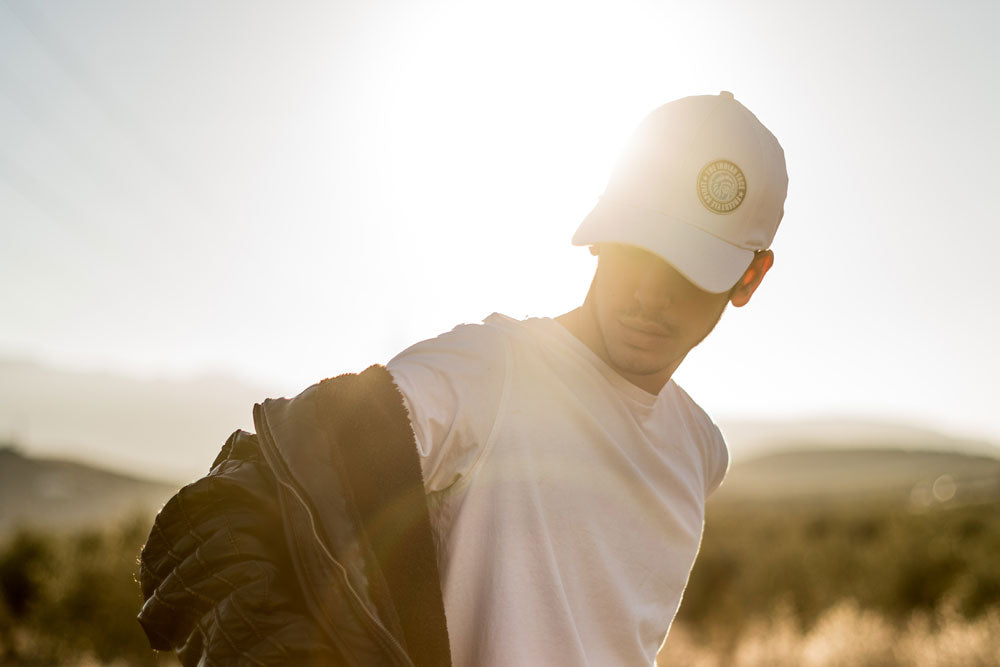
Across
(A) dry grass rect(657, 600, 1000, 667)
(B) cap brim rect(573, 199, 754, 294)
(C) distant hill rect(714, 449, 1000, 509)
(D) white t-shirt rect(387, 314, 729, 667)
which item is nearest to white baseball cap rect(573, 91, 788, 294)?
(B) cap brim rect(573, 199, 754, 294)

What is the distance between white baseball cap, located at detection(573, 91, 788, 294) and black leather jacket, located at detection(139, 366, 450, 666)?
853 millimetres

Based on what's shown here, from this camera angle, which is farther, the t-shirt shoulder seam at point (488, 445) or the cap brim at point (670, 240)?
the cap brim at point (670, 240)

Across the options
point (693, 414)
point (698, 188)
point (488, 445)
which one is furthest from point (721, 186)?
point (488, 445)

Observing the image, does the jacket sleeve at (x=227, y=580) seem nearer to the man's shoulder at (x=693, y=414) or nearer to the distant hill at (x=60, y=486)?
the man's shoulder at (x=693, y=414)

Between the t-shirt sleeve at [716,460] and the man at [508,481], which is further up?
the man at [508,481]

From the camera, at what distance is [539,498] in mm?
1711

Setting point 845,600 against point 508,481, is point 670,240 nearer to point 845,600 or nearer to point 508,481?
point 508,481

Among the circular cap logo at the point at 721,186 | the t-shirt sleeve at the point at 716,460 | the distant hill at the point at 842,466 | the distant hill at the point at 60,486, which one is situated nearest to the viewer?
the circular cap logo at the point at 721,186

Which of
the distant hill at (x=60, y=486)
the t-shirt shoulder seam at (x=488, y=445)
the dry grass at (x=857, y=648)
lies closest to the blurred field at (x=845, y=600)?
the dry grass at (x=857, y=648)

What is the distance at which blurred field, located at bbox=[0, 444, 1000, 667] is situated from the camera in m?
8.53

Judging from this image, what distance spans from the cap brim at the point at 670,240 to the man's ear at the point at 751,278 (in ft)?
0.59

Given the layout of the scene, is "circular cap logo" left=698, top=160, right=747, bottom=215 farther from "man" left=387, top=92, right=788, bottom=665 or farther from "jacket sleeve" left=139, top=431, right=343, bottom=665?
"jacket sleeve" left=139, top=431, right=343, bottom=665

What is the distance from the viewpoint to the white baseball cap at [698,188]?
2062 mm

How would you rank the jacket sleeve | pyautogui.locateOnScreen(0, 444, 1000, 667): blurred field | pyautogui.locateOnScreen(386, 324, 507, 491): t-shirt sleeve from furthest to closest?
pyautogui.locateOnScreen(0, 444, 1000, 667): blurred field
pyautogui.locateOnScreen(386, 324, 507, 491): t-shirt sleeve
the jacket sleeve
